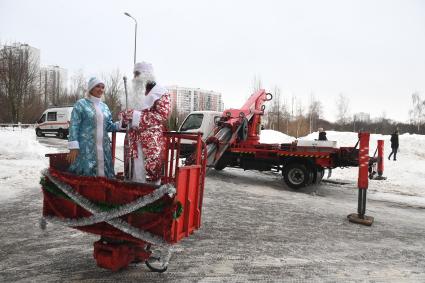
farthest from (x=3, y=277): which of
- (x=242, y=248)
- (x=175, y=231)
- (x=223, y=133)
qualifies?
(x=223, y=133)

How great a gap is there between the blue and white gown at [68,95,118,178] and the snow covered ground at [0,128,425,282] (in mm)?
1153

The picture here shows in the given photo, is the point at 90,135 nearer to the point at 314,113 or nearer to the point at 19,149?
the point at 19,149

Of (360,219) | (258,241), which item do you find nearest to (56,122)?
(360,219)

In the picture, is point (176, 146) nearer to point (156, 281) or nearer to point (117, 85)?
point (156, 281)

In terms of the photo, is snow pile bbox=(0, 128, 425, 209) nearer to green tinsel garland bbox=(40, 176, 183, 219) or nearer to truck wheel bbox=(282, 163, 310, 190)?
truck wheel bbox=(282, 163, 310, 190)

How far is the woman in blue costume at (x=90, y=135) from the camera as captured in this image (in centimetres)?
419

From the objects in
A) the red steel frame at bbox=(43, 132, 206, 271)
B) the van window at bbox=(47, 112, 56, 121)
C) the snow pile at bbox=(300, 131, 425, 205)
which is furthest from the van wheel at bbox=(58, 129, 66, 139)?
the red steel frame at bbox=(43, 132, 206, 271)

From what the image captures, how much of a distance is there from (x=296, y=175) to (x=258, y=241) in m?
6.30

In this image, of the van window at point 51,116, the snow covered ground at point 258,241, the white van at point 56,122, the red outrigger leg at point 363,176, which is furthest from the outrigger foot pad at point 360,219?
the van window at point 51,116

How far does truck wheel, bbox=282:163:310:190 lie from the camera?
38.7 ft

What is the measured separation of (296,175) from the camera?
12016mm

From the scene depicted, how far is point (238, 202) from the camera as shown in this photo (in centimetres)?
908

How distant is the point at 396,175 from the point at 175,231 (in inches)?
547

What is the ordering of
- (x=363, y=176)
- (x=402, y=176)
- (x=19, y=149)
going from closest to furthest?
(x=363, y=176) < (x=402, y=176) < (x=19, y=149)
